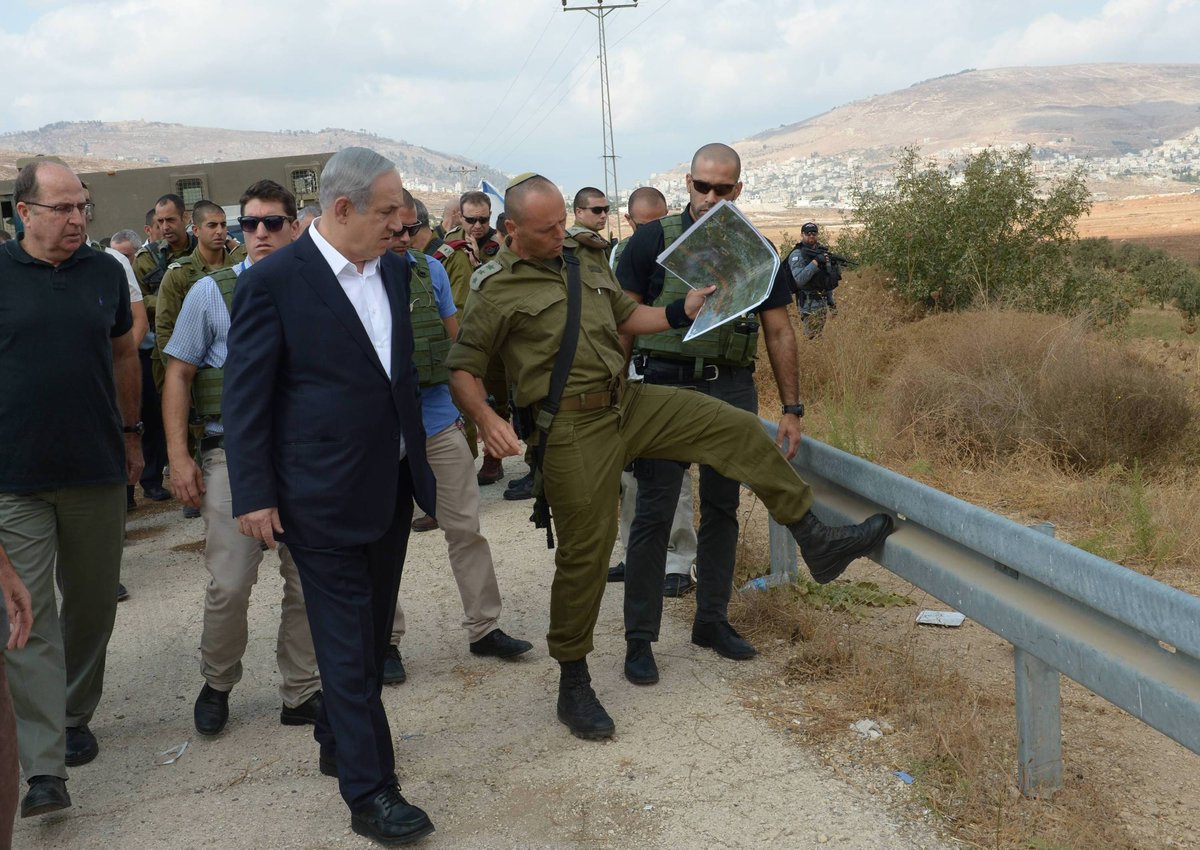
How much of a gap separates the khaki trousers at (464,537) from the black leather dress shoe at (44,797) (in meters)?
1.57

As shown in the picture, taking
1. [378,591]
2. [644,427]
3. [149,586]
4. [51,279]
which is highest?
[51,279]

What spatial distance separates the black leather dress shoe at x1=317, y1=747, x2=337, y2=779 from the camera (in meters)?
3.97

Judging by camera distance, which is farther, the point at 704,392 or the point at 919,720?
the point at 704,392

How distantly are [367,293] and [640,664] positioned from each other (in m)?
1.97

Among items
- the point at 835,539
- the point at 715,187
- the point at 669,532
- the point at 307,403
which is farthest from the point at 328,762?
the point at 715,187

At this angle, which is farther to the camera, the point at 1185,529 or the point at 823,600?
the point at 1185,529

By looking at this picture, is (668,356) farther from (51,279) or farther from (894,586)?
(51,279)

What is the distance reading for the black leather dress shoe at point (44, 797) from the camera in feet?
12.2

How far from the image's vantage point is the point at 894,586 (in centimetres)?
571

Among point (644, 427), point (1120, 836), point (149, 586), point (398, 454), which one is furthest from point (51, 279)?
point (1120, 836)

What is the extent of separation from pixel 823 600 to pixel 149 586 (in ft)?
13.2

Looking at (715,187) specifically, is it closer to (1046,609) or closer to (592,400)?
(592,400)

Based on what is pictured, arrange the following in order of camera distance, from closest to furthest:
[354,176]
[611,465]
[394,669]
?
[354,176]
[611,465]
[394,669]

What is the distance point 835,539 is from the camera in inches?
166
